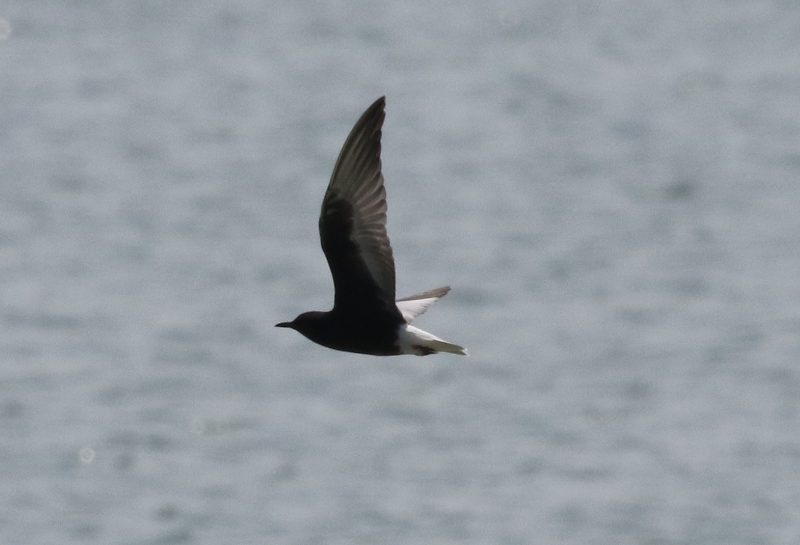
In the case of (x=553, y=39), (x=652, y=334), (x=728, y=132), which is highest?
(x=553, y=39)

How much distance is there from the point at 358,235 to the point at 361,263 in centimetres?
14

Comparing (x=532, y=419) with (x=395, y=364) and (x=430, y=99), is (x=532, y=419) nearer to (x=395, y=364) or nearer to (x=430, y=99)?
(x=395, y=364)

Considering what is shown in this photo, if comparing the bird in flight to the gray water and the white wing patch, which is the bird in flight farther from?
the gray water

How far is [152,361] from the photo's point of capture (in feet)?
120

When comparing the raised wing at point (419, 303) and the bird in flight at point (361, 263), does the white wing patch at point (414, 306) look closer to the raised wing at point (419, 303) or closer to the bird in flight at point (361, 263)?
the raised wing at point (419, 303)

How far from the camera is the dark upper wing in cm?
770

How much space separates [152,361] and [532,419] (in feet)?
28.9

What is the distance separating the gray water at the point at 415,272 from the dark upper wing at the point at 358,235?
20.5 meters

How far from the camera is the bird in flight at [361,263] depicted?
7.46 meters

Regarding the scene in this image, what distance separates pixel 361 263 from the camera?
307 inches

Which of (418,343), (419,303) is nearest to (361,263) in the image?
(418,343)

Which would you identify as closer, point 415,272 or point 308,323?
point 308,323

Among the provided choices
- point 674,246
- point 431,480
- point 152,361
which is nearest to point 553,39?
point 674,246

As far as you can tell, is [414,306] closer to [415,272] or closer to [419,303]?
[419,303]
